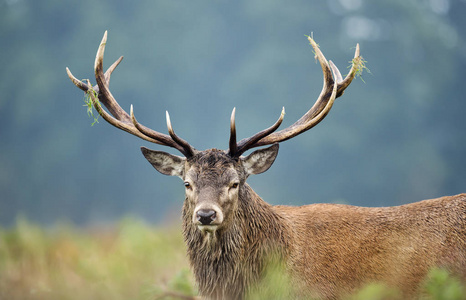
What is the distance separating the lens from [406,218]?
20.4ft

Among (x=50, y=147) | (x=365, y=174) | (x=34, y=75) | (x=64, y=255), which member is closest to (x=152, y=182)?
(x=50, y=147)

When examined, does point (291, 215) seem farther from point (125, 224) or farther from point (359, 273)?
point (125, 224)

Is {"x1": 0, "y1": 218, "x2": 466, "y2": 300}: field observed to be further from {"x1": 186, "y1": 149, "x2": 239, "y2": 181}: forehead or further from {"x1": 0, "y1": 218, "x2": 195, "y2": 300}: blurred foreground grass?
{"x1": 186, "y1": 149, "x2": 239, "y2": 181}: forehead

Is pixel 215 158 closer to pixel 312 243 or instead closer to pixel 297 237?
pixel 297 237

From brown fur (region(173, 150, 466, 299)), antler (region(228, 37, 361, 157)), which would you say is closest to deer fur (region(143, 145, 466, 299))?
brown fur (region(173, 150, 466, 299))

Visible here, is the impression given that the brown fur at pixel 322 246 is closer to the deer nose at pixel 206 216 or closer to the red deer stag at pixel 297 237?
the red deer stag at pixel 297 237

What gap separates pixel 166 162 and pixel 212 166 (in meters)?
0.73

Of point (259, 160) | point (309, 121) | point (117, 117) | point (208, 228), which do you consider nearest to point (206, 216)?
point (208, 228)

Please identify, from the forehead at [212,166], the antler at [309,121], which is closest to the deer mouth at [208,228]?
the forehead at [212,166]

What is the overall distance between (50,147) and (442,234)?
171372mm

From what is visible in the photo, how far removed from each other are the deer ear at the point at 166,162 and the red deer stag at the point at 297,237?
11 mm

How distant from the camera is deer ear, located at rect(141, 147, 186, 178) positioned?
6.30m

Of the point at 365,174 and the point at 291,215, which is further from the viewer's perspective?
the point at 365,174

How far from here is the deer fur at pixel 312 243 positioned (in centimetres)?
584
